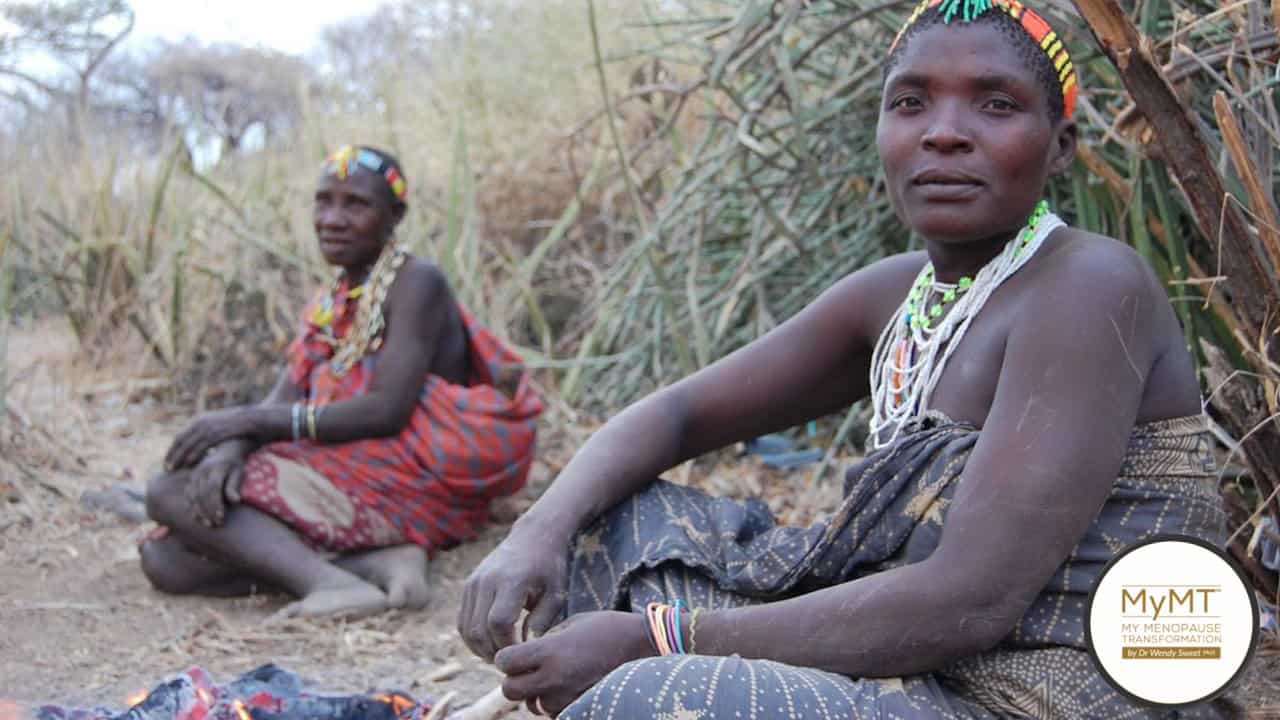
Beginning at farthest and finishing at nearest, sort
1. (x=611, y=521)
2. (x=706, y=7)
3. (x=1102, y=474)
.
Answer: (x=706, y=7) < (x=611, y=521) < (x=1102, y=474)

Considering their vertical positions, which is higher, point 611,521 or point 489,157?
point 489,157

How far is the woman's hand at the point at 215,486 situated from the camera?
10.2ft

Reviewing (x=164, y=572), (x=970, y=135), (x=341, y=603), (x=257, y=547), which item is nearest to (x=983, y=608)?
(x=970, y=135)

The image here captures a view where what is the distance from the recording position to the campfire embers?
6.51ft

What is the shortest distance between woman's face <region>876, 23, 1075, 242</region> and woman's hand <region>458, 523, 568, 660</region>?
0.66m

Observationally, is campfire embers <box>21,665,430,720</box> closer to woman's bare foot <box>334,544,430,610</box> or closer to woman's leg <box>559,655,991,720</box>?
woman's leg <box>559,655,991,720</box>

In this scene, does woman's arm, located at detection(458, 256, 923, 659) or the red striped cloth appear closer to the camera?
woman's arm, located at detection(458, 256, 923, 659)

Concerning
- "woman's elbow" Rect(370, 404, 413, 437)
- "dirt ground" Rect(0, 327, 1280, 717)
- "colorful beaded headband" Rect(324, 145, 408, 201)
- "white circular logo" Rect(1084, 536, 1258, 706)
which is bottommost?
"dirt ground" Rect(0, 327, 1280, 717)

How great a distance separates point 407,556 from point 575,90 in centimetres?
332

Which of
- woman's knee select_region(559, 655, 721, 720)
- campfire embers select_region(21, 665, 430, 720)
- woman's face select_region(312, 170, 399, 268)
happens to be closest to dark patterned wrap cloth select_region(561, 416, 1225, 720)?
woman's knee select_region(559, 655, 721, 720)

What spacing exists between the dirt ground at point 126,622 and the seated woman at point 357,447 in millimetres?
95

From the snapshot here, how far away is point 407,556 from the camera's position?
10.7 feet

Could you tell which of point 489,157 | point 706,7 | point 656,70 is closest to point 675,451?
point 656,70

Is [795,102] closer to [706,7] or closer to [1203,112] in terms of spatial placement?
[1203,112]
